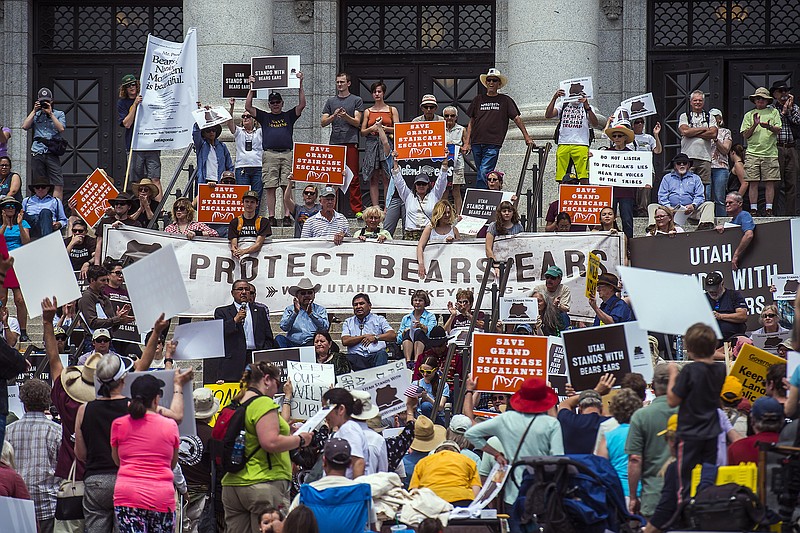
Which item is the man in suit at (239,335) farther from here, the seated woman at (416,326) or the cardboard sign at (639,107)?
the cardboard sign at (639,107)

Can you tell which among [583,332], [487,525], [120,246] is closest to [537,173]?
[120,246]

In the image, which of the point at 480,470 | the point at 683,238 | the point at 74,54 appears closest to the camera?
the point at 480,470

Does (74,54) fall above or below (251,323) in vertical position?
above

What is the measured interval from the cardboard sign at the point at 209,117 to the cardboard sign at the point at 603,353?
9.00m

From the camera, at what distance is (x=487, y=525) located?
34.9 feet

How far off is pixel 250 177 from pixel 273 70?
55.4 inches

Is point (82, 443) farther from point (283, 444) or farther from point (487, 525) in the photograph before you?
point (487, 525)

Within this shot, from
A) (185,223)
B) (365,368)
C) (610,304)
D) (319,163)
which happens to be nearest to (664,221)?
(610,304)

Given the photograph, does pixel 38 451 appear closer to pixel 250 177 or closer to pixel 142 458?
pixel 142 458

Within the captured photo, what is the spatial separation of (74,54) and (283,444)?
1727 centimetres

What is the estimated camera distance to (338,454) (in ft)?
33.5

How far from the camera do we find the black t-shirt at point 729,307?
16047mm

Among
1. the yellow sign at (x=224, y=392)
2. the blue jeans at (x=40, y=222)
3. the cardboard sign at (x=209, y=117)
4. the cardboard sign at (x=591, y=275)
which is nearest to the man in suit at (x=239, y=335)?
the yellow sign at (x=224, y=392)

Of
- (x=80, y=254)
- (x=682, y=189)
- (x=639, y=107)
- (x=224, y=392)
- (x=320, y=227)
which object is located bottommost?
(x=224, y=392)
